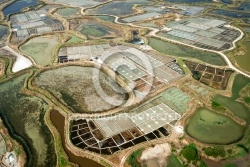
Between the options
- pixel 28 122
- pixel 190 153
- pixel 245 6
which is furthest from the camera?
pixel 245 6

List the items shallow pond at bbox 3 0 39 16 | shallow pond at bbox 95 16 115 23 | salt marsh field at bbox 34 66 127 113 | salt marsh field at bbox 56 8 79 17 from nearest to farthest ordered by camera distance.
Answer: salt marsh field at bbox 34 66 127 113 < shallow pond at bbox 95 16 115 23 < salt marsh field at bbox 56 8 79 17 < shallow pond at bbox 3 0 39 16

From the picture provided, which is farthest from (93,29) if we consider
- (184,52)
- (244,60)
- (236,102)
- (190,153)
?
(190,153)

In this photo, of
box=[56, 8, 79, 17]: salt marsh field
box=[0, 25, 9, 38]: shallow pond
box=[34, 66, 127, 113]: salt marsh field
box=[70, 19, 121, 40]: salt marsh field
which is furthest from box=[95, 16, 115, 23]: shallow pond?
box=[34, 66, 127, 113]: salt marsh field

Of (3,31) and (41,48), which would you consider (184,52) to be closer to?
(41,48)

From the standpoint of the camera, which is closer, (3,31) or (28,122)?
(28,122)

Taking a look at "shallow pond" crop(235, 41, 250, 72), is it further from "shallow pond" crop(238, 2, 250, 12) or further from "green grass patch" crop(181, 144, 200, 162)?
"shallow pond" crop(238, 2, 250, 12)

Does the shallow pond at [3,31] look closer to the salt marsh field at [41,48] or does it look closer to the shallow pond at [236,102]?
the salt marsh field at [41,48]
